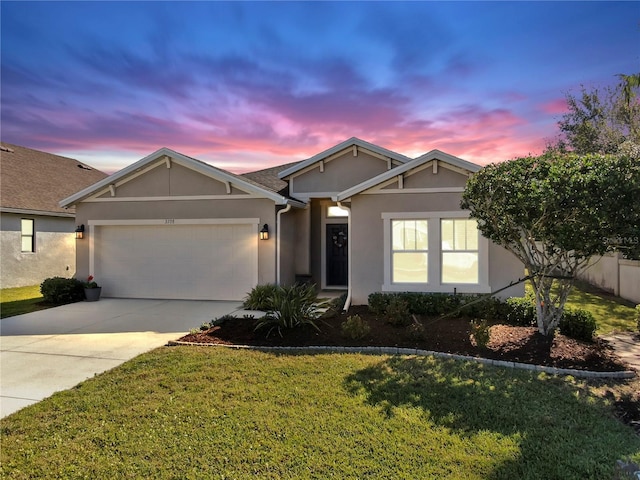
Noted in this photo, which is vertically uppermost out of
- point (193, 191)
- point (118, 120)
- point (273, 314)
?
point (118, 120)

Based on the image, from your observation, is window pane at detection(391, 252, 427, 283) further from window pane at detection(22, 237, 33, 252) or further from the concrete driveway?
window pane at detection(22, 237, 33, 252)

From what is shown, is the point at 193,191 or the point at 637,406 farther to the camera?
the point at 193,191

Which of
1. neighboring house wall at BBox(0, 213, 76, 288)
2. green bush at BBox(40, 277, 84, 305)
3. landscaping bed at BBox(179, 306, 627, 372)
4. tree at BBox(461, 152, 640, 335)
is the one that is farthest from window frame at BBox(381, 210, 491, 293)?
neighboring house wall at BBox(0, 213, 76, 288)

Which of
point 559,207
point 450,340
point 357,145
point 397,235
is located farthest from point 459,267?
point 357,145

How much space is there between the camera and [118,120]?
12.2 metres

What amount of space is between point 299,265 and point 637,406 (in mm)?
9667

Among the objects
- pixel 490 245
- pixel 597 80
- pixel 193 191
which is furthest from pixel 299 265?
pixel 597 80

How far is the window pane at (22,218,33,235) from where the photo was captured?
14.9 m

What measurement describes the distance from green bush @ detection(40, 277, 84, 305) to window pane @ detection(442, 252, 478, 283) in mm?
10854

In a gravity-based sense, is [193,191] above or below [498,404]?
above

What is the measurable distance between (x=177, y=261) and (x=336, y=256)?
18.1ft

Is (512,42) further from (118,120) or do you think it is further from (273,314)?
(118,120)

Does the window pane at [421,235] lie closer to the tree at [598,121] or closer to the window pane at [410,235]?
→ the window pane at [410,235]

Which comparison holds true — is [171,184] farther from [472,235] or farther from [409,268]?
[472,235]
